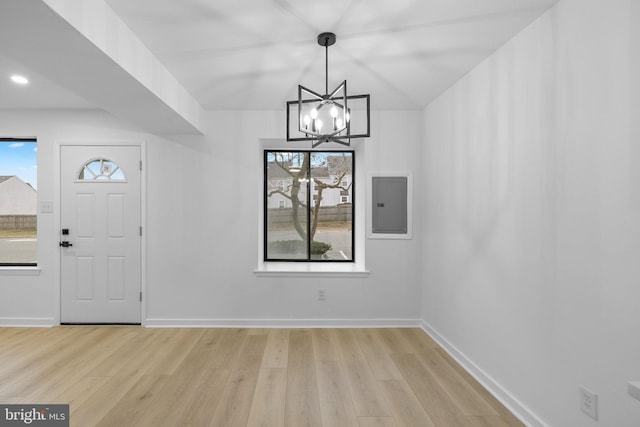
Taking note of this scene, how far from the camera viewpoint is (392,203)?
149 inches

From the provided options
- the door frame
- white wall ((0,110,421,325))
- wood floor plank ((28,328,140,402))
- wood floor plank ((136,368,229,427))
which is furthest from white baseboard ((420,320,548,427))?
the door frame

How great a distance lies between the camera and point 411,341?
11.0ft

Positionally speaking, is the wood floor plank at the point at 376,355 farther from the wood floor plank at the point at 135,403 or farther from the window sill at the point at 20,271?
the window sill at the point at 20,271

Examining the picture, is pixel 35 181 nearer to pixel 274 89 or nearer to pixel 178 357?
pixel 178 357

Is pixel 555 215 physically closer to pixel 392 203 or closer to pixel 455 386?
pixel 455 386

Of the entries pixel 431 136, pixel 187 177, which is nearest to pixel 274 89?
pixel 187 177

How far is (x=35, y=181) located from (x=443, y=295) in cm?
502

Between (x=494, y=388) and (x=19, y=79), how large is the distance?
4953mm

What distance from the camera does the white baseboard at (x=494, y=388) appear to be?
2.01 m

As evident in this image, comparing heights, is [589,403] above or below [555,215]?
below

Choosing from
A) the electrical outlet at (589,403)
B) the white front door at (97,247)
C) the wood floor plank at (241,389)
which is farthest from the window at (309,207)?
the electrical outlet at (589,403)

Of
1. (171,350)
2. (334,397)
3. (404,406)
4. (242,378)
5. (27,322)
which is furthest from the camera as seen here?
(27,322)

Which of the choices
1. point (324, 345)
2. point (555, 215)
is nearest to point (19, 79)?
point (324, 345)

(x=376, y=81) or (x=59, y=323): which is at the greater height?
(x=376, y=81)
